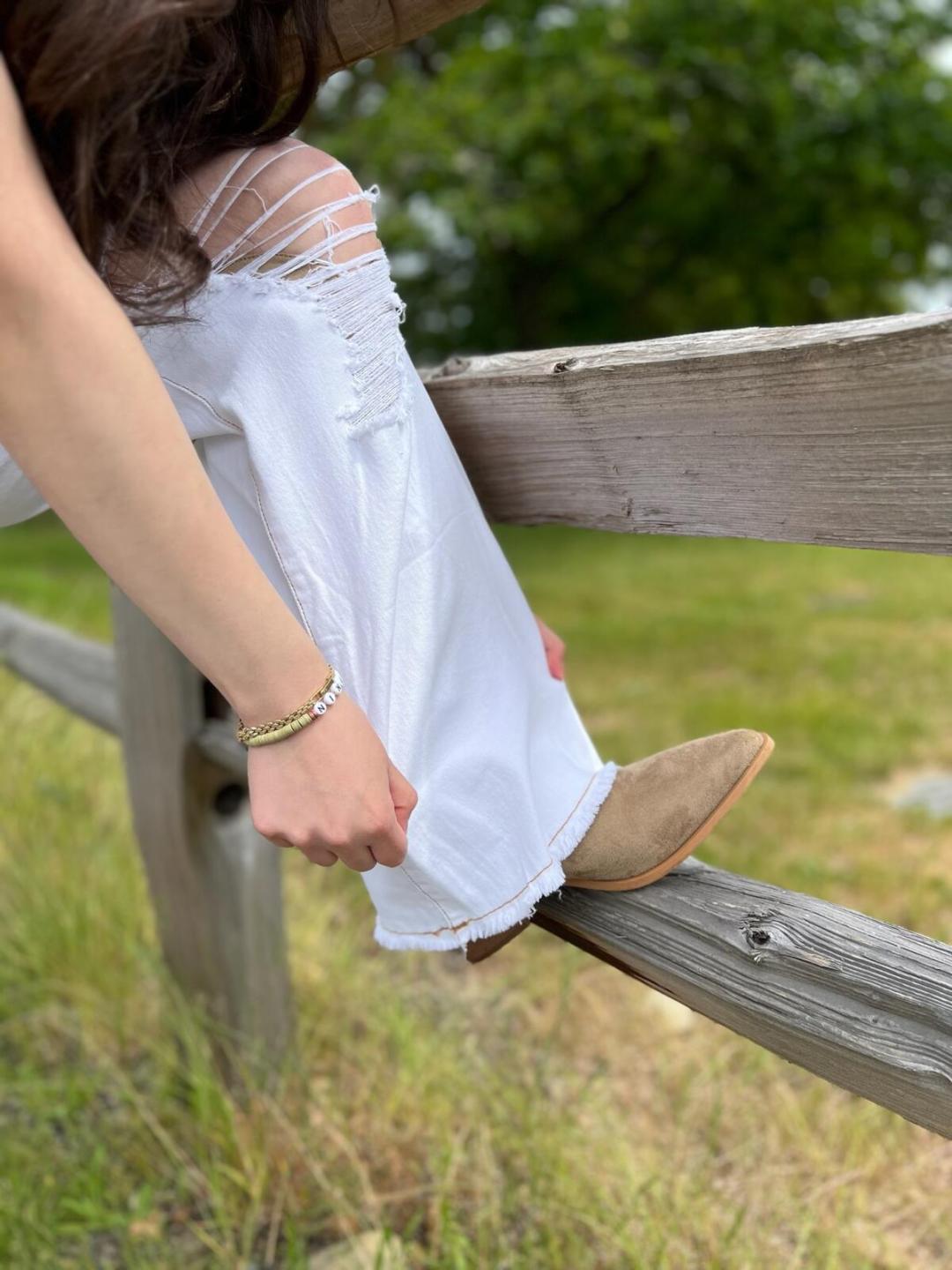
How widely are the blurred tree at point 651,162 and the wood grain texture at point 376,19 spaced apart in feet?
28.9

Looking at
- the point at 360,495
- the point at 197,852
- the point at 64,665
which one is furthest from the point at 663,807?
the point at 64,665

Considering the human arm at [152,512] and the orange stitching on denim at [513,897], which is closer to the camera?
the human arm at [152,512]

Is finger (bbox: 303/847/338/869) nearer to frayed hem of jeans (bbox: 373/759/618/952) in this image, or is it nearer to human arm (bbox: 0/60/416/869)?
human arm (bbox: 0/60/416/869)

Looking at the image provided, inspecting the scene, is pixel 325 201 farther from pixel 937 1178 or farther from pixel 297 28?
pixel 937 1178

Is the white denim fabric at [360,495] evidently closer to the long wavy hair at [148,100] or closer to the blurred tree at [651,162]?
the long wavy hair at [148,100]

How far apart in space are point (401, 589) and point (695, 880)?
0.41 meters

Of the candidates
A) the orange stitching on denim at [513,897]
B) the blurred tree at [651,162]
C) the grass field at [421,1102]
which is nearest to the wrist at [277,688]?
the orange stitching on denim at [513,897]

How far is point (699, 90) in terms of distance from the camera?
12.2m

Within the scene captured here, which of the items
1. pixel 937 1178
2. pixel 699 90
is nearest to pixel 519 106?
pixel 699 90

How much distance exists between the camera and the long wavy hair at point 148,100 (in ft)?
2.56

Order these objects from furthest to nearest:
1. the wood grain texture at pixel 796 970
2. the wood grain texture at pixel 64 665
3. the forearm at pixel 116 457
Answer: the wood grain texture at pixel 64 665
the wood grain texture at pixel 796 970
the forearm at pixel 116 457

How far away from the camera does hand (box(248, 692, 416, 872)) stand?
0.89 m

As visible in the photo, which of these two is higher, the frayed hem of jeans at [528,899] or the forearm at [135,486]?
the forearm at [135,486]

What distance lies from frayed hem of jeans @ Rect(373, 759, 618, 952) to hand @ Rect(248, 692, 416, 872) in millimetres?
177
